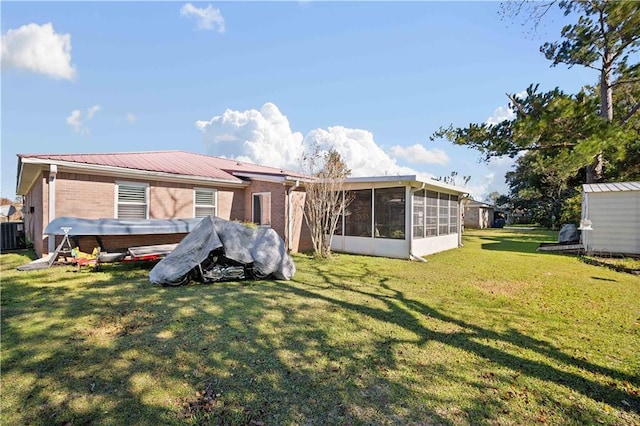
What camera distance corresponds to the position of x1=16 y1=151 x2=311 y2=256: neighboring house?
8.37 meters

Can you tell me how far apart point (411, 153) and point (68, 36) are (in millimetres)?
31533

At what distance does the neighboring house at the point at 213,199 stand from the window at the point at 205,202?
39 mm

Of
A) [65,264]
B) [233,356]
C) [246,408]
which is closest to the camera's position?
[246,408]

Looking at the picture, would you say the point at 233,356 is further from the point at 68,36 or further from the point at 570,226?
the point at 570,226

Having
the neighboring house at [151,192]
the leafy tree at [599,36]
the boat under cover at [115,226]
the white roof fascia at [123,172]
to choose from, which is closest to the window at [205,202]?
the neighboring house at [151,192]

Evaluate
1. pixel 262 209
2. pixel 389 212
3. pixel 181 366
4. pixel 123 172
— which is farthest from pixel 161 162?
pixel 181 366

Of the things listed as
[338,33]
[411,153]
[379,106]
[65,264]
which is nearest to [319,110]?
[379,106]

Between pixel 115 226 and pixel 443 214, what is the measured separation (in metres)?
12.8

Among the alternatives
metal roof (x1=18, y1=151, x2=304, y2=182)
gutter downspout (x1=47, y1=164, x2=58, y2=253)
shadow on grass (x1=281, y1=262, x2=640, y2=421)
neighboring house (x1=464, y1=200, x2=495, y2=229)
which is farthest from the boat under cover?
neighboring house (x1=464, y1=200, x2=495, y2=229)

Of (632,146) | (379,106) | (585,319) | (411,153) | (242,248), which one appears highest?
(411,153)

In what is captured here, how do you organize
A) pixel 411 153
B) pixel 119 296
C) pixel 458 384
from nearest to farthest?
pixel 458 384
pixel 119 296
pixel 411 153

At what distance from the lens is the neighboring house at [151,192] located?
329 inches

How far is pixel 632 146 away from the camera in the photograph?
44.1ft

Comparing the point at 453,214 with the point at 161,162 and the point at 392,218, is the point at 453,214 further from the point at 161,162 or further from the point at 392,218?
the point at 161,162
